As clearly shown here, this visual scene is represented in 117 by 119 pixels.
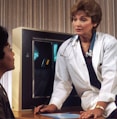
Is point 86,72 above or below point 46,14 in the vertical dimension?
below

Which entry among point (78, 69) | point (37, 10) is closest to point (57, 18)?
point (37, 10)

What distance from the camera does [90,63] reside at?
148cm

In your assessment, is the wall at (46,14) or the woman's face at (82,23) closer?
the woman's face at (82,23)

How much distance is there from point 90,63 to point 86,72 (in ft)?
0.17

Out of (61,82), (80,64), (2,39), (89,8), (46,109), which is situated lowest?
(46,109)

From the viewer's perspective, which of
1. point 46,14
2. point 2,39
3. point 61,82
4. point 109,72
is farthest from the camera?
point 46,14

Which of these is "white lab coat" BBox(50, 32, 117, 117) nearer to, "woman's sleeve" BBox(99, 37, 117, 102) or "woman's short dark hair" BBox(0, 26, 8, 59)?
"woman's sleeve" BBox(99, 37, 117, 102)

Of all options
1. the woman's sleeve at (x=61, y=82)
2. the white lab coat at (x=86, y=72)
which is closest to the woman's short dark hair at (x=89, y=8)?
the white lab coat at (x=86, y=72)

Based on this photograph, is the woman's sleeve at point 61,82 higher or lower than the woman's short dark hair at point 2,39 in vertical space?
lower

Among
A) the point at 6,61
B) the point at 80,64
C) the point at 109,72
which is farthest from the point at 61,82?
the point at 6,61

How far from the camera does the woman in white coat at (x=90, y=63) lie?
1401 millimetres

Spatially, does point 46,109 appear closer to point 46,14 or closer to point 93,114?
point 93,114

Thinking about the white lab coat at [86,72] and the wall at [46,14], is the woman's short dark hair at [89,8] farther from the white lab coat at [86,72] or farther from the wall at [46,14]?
the wall at [46,14]

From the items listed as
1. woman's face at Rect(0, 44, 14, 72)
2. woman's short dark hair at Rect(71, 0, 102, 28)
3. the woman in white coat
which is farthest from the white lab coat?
woman's face at Rect(0, 44, 14, 72)
